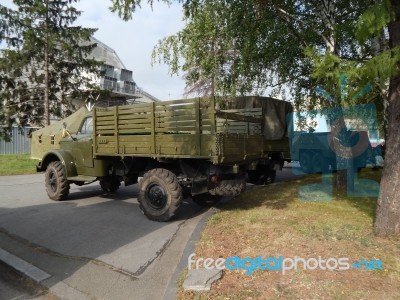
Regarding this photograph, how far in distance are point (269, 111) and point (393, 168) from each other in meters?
6.18

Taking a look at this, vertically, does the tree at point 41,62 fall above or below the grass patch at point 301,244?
above

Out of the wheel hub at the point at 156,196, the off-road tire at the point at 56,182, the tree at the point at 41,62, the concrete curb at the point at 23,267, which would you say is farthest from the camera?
the tree at the point at 41,62

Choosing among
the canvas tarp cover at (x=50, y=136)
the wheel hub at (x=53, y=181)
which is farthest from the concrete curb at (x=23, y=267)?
the canvas tarp cover at (x=50, y=136)

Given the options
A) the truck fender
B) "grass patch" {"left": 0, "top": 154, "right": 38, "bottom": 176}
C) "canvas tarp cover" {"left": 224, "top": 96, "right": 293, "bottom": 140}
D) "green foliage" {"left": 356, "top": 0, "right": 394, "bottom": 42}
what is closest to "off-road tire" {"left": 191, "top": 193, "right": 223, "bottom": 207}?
the truck fender

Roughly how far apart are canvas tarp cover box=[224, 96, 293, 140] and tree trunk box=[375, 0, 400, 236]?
5746mm

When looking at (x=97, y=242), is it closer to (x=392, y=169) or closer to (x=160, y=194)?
(x=160, y=194)

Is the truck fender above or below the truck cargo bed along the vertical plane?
below

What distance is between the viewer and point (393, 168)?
4.92 m

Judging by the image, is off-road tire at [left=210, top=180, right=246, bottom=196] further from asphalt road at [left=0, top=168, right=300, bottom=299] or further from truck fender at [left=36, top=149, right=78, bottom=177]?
truck fender at [left=36, top=149, right=78, bottom=177]

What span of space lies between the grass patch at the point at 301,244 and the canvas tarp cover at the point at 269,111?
10.4 feet

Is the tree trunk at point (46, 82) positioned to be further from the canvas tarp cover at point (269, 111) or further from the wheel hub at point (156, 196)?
the wheel hub at point (156, 196)

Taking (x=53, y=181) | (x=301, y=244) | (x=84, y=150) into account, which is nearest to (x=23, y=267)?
(x=301, y=244)

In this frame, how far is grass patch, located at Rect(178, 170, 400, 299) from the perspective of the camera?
3549 millimetres

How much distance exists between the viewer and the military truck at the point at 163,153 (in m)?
6.20
